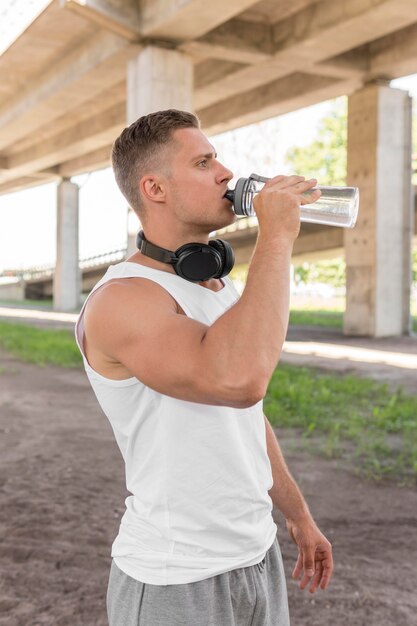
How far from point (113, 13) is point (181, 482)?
52.2ft

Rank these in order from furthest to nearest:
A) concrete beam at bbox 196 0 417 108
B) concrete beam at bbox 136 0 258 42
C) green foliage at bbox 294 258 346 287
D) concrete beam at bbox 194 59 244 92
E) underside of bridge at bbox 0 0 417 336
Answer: green foliage at bbox 294 258 346 287, concrete beam at bbox 194 59 244 92, underside of bridge at bbox 0 0 417 336, concrete beam at bbox 196 0 417 108, concrete beam at bbox 136 0 258 42

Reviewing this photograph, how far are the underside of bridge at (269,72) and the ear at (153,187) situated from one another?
540 inches

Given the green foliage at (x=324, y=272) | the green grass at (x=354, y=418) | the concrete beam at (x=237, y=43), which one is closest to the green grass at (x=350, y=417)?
the green grass at (x=354, y=418)

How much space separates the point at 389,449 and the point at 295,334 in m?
13.3

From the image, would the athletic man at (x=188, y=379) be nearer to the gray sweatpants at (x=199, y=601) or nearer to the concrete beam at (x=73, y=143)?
the gray sweatpants at (x=199, y=601)

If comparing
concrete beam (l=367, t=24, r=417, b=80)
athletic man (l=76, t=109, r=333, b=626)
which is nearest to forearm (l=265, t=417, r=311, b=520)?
athletic man (l=76, t=109, r=333, b=626)

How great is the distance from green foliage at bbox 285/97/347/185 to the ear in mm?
45762

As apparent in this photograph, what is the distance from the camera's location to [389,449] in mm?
7566

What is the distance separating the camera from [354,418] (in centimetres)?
891

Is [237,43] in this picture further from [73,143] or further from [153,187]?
[153,187]

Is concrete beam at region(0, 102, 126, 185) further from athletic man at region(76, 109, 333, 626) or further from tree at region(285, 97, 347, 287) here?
athletic man at region(76, 109, 333, 626)

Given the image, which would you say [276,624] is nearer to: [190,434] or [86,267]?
[190,434]

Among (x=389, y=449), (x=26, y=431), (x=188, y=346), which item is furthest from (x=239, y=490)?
(x=26, y=431)

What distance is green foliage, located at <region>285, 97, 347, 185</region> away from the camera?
47.2 metres
